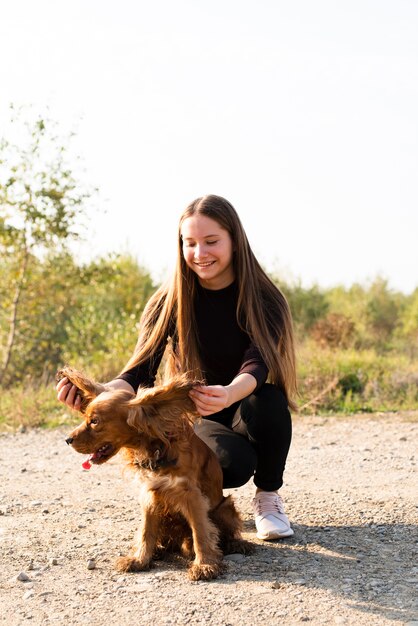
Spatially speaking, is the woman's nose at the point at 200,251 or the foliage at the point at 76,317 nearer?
the woman's nose at the point at 200,251

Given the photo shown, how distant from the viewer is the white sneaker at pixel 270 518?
4.73 meters

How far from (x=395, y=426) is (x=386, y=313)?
10.0m

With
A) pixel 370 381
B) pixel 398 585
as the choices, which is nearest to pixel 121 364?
pixel 370 381

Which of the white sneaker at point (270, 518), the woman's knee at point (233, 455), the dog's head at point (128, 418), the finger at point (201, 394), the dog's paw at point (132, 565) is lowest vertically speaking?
the dog's paw at point (132, 565)

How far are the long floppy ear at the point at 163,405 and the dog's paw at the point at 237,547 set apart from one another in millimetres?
931

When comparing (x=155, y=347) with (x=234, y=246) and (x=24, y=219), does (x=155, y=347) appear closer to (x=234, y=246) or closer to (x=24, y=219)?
(x=234, y=246)

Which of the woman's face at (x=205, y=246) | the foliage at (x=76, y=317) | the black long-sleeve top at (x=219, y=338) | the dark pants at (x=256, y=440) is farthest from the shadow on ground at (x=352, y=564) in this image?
the foliage at (x=76, y=317)

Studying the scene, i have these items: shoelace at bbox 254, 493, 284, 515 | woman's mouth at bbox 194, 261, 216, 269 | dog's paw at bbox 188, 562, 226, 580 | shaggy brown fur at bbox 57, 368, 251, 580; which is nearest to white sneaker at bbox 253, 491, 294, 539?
shoelace at bbox 254, 493, 284, 515

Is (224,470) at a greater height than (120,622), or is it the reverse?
(224,470)

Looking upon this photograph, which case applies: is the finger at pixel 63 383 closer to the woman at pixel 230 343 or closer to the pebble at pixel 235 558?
the woman at pixel 230 343

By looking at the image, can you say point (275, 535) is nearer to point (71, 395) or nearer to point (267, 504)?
point (267, 504)

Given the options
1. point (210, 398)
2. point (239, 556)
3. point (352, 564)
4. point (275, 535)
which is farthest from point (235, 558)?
point (210, 398)

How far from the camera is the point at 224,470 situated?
4.66 m

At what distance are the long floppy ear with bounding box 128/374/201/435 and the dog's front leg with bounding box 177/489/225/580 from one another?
15.4 inches
